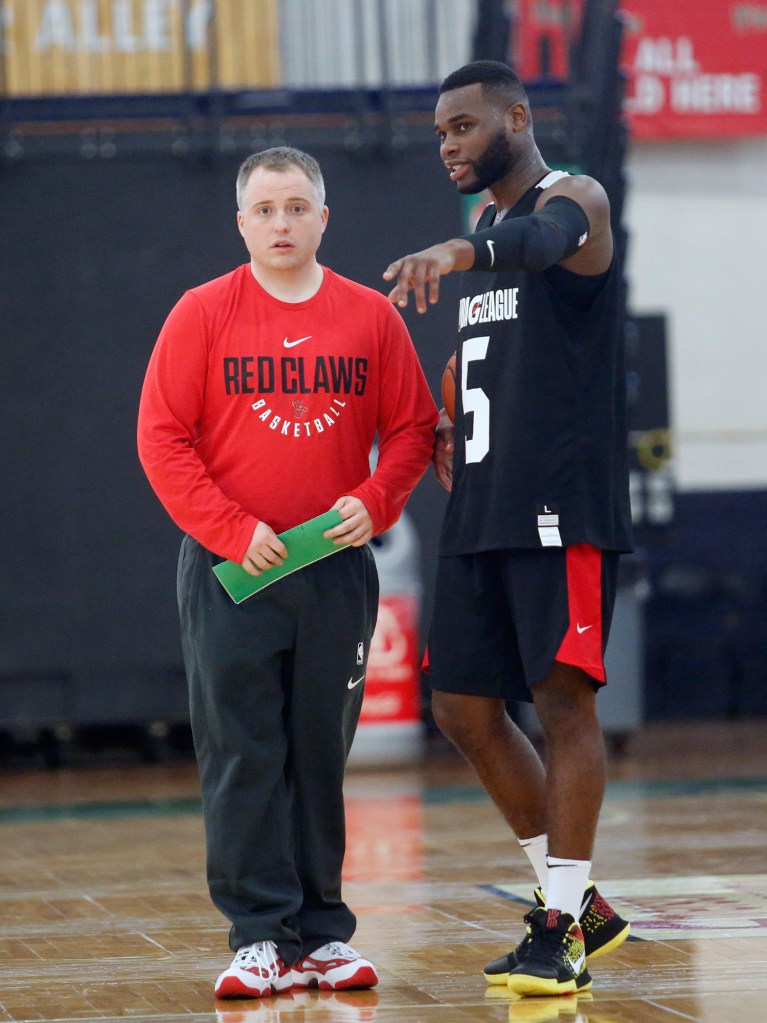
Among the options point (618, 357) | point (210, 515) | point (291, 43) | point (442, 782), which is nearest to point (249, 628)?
point (210, 515)

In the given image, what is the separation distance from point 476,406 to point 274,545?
54cm

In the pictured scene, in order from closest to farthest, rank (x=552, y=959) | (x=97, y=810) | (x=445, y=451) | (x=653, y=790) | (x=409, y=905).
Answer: (x=552, y=959)
(x=445, y=451)
(x=409, y=905)
(x=97, y=810)
(x=653, y=790)

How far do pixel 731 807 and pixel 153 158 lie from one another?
466cm

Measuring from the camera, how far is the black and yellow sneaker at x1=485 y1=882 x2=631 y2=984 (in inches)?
133

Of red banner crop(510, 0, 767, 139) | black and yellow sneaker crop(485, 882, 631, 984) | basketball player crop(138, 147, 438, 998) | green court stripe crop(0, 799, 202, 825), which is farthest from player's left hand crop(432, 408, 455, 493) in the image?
red banner crop(510, 0, 767, 139)

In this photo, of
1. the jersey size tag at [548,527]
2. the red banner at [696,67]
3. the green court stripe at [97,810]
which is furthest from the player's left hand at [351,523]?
the red banner at [696,67]

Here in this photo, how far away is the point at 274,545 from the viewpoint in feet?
10.8

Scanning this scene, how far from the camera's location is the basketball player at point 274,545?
3.35m

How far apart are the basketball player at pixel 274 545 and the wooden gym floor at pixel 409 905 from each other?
0.23m

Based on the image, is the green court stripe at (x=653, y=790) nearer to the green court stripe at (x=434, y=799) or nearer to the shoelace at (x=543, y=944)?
the green court stripe at (x=434, y=799)

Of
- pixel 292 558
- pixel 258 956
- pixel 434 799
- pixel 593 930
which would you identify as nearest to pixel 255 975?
pixel 258 956

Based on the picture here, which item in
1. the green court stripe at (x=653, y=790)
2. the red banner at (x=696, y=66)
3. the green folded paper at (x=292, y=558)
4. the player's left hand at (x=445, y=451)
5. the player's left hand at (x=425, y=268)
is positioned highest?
the red banner at (x=696, y=66)

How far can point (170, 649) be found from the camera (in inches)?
353

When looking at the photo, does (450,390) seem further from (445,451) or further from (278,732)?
(278,732)
